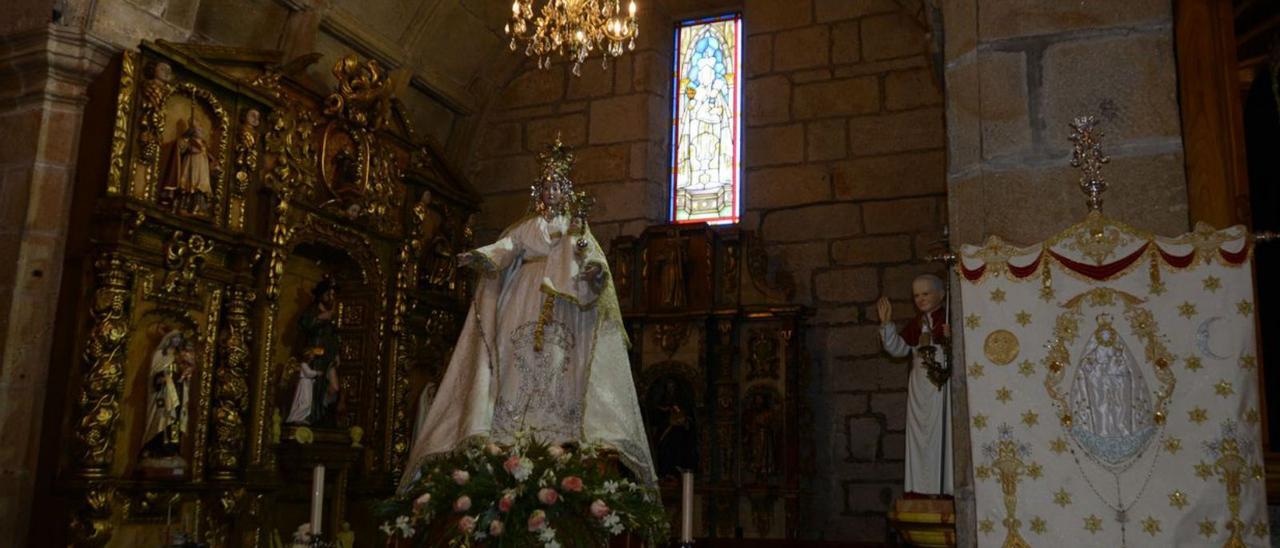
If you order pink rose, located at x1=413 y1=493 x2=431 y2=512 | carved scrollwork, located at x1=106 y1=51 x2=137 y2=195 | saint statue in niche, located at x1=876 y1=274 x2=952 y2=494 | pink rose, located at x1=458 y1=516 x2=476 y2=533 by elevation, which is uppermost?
carved scrollwork, located at x1=106 y1=51 x2=137 y2=195

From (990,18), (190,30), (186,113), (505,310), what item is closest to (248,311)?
(186,113)

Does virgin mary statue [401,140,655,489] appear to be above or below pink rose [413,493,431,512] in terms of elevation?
above

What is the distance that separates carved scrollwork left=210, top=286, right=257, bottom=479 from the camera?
7680 mm

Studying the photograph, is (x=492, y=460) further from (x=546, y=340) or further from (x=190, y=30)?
(x=190, y=30)

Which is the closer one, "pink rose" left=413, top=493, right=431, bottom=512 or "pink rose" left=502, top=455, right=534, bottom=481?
"pink rose" left=502, top=455, right=534, bottom=481

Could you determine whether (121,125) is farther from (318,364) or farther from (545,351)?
(545,351)

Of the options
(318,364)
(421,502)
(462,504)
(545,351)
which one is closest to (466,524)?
(462,504)

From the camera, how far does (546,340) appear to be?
19.7 ft

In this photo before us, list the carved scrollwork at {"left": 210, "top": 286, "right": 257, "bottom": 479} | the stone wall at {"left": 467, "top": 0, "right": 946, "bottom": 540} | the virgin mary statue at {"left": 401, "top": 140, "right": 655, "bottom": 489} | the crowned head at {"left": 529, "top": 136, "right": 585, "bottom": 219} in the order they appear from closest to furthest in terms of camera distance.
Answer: the virgin mary statue at {"left": 401, "top": 140, "right": 655, "bottom": 489} < the crowned head at {"left": 529, "top": 136, "right": 585, "bottom": 219} < the carved scrollwork at {"left": 210, "top": 286, "right": 257, "bottom": 479} < the stone wall at {"left": 467, "top": 0, "right": 946, "bottom": 540}

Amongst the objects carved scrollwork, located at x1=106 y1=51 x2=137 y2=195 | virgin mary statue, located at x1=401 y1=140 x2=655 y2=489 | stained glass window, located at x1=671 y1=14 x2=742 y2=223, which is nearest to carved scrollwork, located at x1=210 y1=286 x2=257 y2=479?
carved scrollwork, located at x1=106 y1=51 x2=137 y2=195

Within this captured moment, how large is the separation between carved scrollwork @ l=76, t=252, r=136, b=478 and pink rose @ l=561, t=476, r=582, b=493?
364 centimetres

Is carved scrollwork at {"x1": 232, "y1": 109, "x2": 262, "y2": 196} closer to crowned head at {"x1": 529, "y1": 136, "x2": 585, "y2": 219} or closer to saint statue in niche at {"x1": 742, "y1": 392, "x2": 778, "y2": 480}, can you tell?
crowned head at {"x1": 529, "y1": 136, "x2": 585, "y2": 219}

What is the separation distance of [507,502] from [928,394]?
A: 8.09 ft

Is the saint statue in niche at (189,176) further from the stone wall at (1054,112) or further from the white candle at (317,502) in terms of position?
the stone wall at (1054,112)
